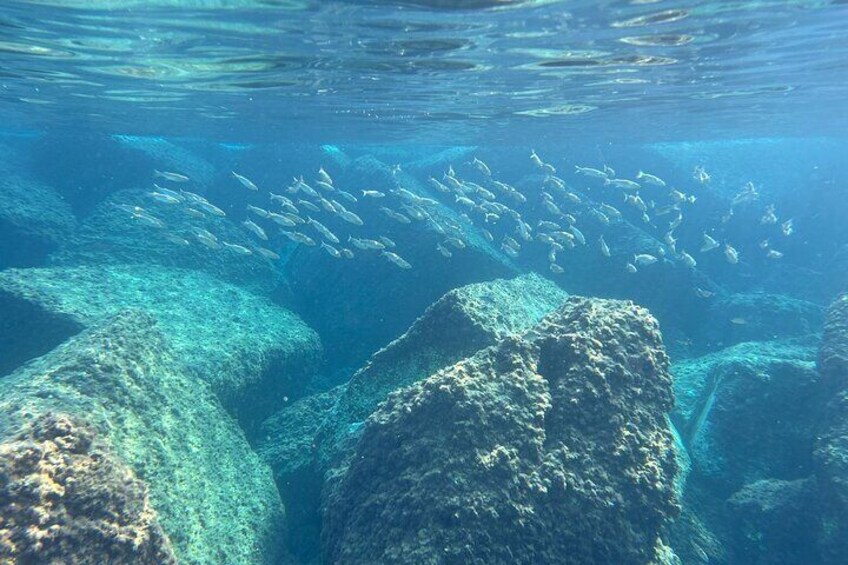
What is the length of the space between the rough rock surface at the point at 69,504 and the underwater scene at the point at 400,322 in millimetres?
21

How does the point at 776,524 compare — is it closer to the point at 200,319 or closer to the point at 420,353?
the point at 420,353

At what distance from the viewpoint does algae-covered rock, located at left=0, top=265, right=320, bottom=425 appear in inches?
368

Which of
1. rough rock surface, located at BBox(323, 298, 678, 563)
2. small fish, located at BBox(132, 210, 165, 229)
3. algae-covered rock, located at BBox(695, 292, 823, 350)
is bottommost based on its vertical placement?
small fish, located at BBox(132, 210, 165, 229)

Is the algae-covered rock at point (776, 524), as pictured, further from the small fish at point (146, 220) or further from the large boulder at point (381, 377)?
the small fish at point (146, 220)

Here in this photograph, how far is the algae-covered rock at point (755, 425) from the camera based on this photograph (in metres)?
9.50

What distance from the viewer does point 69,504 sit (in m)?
3.63

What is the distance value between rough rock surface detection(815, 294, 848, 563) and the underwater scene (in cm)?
5

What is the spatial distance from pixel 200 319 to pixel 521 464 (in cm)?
877

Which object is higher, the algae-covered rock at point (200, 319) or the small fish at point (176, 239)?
the small fish at point (176, 239)

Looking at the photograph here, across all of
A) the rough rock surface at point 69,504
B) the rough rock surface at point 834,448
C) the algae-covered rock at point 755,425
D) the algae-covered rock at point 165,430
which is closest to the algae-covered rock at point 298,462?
the algae-covered rock at point 165,430

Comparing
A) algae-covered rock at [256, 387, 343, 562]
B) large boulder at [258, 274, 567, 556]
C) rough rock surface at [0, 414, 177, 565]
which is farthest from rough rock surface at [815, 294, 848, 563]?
rough rock surface at [0, 414, 177, 565]

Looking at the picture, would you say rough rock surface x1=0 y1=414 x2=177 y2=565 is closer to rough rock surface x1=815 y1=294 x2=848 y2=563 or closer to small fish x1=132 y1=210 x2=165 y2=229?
rough rock surface x1=815 y1=294 x2=848 y2=563

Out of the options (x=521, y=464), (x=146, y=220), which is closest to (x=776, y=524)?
(x=521, y=464)

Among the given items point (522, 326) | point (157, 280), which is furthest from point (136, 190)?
point (522, 326)
